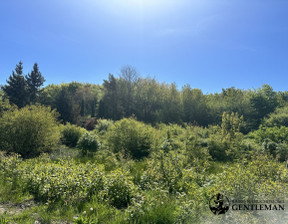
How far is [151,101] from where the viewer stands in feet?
78.4

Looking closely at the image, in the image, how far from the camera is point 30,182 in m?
3.91

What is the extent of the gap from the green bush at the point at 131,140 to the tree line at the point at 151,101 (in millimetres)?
10485

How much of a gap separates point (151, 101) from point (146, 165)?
60.3 feet

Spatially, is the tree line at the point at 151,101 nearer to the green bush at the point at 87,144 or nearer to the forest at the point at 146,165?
the forest at the point at 146,165

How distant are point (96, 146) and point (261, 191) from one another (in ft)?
24.0

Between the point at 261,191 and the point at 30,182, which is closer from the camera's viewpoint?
the point at 261,191

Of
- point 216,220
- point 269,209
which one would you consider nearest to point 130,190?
point 216,220

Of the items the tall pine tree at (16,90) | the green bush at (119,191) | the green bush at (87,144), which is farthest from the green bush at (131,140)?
the tall pine tree at (16,90)

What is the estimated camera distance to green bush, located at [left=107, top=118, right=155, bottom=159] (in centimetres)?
851

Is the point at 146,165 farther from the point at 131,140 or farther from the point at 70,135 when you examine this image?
the point at 70,135

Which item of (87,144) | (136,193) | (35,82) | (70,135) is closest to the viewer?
(136,193)

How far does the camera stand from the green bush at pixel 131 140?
8.51 metres

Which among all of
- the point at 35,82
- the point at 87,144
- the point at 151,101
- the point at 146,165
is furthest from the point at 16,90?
the point at 146,165

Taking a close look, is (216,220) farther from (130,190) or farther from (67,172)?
(67,172)
